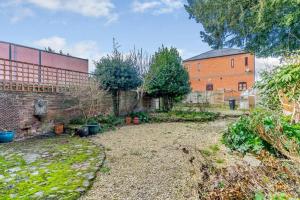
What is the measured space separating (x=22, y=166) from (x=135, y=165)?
2.19 metres

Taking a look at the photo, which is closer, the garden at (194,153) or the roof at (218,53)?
the garden at (194,153)

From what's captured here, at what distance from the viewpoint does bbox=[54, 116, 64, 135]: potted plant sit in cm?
912

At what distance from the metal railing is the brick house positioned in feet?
53.2

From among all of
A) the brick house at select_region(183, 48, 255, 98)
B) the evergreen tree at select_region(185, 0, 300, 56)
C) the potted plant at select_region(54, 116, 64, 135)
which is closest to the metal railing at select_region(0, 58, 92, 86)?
the potted plant at select_region(54, 116, 64, 135)

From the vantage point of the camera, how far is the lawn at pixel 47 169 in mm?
3594

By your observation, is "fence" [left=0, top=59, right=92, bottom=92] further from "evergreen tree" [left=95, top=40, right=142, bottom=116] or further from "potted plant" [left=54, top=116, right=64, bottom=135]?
"potted plant" [left=54, top=116, right=64, bottom=135]

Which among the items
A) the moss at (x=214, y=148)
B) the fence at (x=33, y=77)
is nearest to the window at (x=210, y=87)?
the fence at (x=33, y=77)

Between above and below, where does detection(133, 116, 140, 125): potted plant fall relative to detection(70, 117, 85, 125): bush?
below

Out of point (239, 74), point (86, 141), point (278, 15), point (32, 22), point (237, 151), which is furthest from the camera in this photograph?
point (239, 74)

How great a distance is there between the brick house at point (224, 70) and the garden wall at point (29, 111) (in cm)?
1740

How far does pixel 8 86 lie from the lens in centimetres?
766

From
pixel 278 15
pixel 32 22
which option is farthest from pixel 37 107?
pixel 278 15

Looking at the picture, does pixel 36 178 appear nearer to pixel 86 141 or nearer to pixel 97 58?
pixel 86 141

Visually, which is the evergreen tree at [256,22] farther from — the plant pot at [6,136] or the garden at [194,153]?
the plant pot at [6,136]
